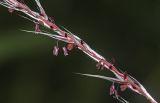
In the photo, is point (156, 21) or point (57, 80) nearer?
point (156, 21)

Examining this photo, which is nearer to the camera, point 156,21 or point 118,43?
point 156,21

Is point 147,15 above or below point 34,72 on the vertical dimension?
above

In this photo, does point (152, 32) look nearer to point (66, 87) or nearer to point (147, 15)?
point (147, 15)

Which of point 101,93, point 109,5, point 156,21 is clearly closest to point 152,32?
point 156,21

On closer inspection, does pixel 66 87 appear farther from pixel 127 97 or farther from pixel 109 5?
pixel 109 5

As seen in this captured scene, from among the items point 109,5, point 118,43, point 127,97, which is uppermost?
point 109,5

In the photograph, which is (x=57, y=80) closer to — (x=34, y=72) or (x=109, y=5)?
(x=34, y=72)

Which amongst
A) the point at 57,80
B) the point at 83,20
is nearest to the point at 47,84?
the point at 57,80

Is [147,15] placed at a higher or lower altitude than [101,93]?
higher
